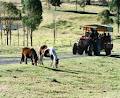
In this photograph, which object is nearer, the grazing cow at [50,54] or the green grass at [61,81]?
the green grass at [61,81]

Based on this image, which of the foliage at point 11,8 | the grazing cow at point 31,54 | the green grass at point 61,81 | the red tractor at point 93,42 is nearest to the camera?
the green grass at point 61,81

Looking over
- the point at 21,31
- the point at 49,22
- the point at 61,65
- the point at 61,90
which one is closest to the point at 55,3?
the point at 49,22

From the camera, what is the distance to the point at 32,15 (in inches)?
4134

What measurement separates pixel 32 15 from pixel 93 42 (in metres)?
60.3

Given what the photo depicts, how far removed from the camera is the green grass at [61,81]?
72.2ft

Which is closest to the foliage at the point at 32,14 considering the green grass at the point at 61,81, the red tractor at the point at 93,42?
the red tractor at the point at 93,42

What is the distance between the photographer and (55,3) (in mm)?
167625

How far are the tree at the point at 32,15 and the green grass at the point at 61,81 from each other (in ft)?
214

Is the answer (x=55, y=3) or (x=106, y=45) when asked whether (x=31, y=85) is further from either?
(x=55, y=3)

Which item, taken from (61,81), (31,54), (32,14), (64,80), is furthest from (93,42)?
(32,14)

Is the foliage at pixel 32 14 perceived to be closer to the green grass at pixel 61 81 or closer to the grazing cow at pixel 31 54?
the green grass at pixel 61 81

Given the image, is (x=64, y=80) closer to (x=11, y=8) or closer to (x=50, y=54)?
(x=50, y=54)

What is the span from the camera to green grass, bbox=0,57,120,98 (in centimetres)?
2202

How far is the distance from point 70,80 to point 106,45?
21.9m
